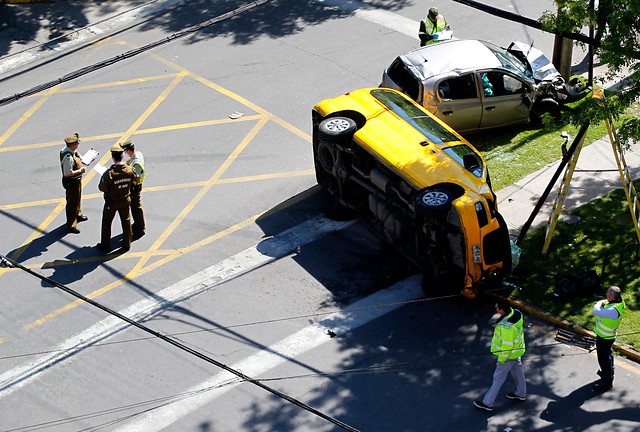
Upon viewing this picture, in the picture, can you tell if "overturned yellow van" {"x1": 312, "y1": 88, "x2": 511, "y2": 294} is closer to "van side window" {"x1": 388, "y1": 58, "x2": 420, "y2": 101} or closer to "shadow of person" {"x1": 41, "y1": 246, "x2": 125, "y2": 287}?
"van side window" {"x1": 388, "y1": 58, "x2": 420, "y2": 101}

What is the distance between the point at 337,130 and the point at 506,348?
4373 millimetres

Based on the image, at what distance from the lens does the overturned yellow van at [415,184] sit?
994 centimetres

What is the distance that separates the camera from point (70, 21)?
1956 centimetres

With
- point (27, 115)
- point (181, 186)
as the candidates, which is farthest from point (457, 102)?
point (27, 115)

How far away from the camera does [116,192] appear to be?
37.0 feet

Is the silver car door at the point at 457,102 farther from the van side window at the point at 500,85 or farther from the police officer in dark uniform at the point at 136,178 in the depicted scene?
the police officer in dark uniform at the point at 136,178

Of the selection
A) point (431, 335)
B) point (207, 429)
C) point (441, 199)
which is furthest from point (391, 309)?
point (207, 429)

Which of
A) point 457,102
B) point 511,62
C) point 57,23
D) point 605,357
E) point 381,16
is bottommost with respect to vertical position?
point 605,357

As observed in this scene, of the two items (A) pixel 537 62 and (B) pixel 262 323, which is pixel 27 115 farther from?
(A) pixel 537 62

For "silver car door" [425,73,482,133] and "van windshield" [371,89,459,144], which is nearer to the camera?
"van windshield" [371,89,459,144]

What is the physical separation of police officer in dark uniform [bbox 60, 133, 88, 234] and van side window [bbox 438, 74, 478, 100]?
6.18 m

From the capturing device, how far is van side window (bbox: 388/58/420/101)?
13764 millimetres

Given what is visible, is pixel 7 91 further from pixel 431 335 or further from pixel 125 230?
pixel 431 335

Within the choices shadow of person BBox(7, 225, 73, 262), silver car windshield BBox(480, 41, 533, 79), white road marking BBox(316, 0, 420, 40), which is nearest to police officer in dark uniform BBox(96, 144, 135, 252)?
shadow of person BBox(7, 225, 73, 262)
